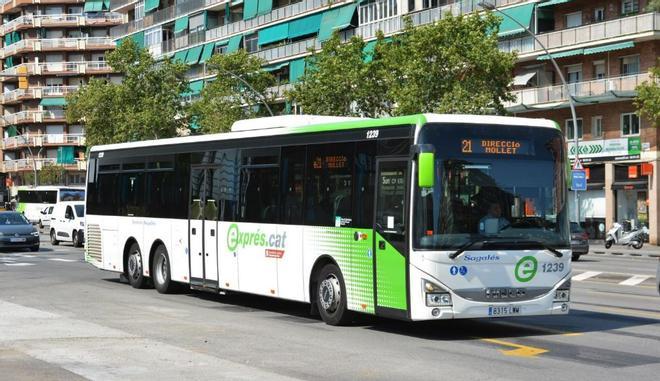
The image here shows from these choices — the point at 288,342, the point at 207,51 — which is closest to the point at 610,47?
the point at 288,342

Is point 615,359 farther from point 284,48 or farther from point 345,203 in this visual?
point 284,48

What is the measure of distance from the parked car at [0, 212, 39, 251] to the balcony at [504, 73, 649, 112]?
21012mm

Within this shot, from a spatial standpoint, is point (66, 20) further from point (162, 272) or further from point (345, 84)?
point (162, 272)

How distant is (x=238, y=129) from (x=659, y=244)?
34368 millimetres

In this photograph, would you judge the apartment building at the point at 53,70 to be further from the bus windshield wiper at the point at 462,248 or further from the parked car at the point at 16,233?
the bus windshield wiper at the point at 462,248

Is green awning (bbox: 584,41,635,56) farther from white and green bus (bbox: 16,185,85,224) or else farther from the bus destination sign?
white and green bus (bbox: 16,185,85,224)

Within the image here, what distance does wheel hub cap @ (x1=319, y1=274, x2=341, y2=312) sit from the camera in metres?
14.4

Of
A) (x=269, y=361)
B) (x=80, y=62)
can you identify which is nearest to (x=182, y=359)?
(x=269, y=361)

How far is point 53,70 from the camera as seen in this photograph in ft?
375

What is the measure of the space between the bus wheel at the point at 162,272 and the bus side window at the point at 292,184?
456cm

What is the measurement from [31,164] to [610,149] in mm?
81151

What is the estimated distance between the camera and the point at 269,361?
36.0ft

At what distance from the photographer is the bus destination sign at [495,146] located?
13062 millimetres

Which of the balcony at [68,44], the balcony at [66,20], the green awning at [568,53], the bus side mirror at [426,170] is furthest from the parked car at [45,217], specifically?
the bus side mirror at [426,170]
